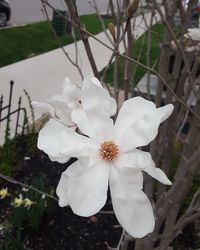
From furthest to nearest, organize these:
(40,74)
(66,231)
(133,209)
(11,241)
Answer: (40,74) < (66,231) < (11,241) < (133,209)

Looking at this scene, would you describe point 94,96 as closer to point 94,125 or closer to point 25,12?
point 94,125

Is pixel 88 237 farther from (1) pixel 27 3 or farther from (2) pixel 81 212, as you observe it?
(1) pixel 27 3

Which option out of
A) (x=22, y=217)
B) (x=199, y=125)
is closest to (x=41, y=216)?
(x=22, y=217)

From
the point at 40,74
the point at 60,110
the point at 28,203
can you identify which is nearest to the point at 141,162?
the point at 60,110

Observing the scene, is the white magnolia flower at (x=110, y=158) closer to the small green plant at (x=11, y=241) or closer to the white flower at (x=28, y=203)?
the small green plant at (x=11, y=241)

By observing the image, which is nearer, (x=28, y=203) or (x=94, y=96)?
(x=94, y=96)
